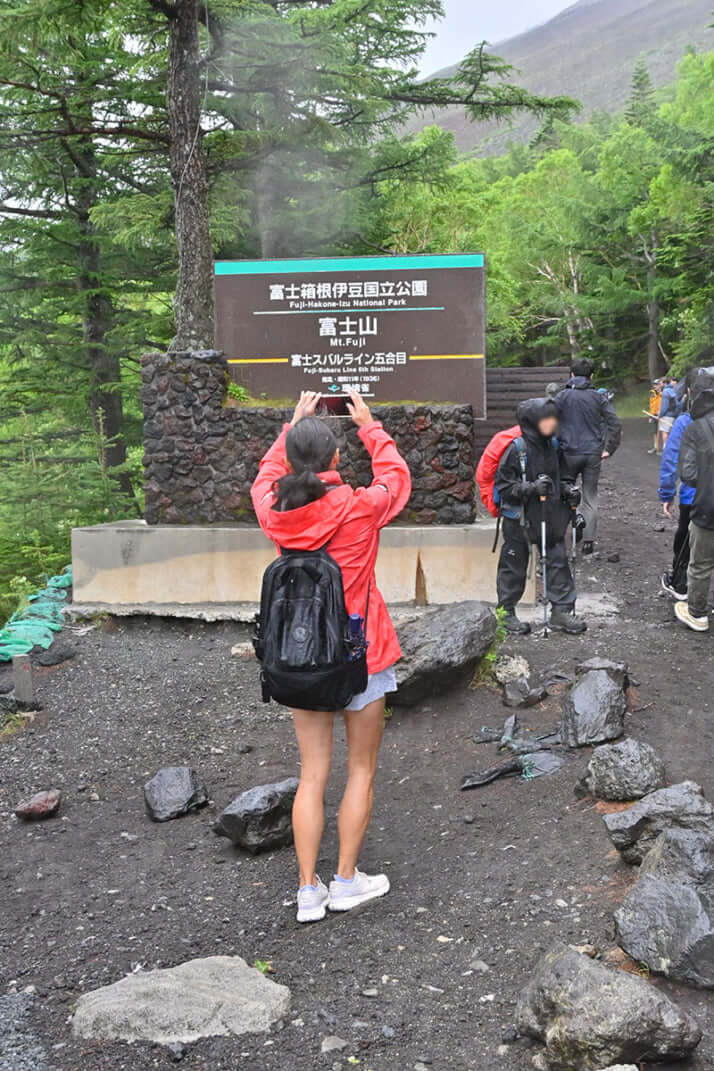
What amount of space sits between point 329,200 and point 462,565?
11165mm

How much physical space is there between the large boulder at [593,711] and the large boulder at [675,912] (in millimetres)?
2055

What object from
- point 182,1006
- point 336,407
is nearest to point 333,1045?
point 182,1006

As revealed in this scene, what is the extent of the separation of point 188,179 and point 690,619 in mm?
7648

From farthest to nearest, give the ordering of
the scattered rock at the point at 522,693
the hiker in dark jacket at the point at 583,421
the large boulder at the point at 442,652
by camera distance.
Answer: the hiker in dark jacket at the point at 583,421 → the large boulder at the point at 442,652 → the scattered rock at the point at 522,693

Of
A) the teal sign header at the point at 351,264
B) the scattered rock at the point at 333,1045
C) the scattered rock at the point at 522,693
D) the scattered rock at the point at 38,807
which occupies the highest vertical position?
the teal sign header at the point at 351,264

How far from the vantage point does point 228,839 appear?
5.34 m

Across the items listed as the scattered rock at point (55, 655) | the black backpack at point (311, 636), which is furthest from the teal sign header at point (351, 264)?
the black backpack at point (311, 636)

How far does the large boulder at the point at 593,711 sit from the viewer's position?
5.83 m

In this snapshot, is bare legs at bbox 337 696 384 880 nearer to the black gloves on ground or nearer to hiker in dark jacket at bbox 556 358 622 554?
the black gloves on ground

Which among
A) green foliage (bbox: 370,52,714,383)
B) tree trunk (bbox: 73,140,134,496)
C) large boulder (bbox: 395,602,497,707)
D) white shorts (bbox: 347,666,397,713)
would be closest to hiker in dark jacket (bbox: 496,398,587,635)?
large boulder (bbox: 395,602,497,707)

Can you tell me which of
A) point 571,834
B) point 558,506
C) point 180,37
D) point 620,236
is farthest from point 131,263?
point 620,236

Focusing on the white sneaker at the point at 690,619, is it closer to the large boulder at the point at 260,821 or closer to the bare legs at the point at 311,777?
the large boulder at the point at 260,821

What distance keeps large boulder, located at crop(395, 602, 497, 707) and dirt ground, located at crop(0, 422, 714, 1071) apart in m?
0.17

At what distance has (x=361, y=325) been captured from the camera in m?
9.81
